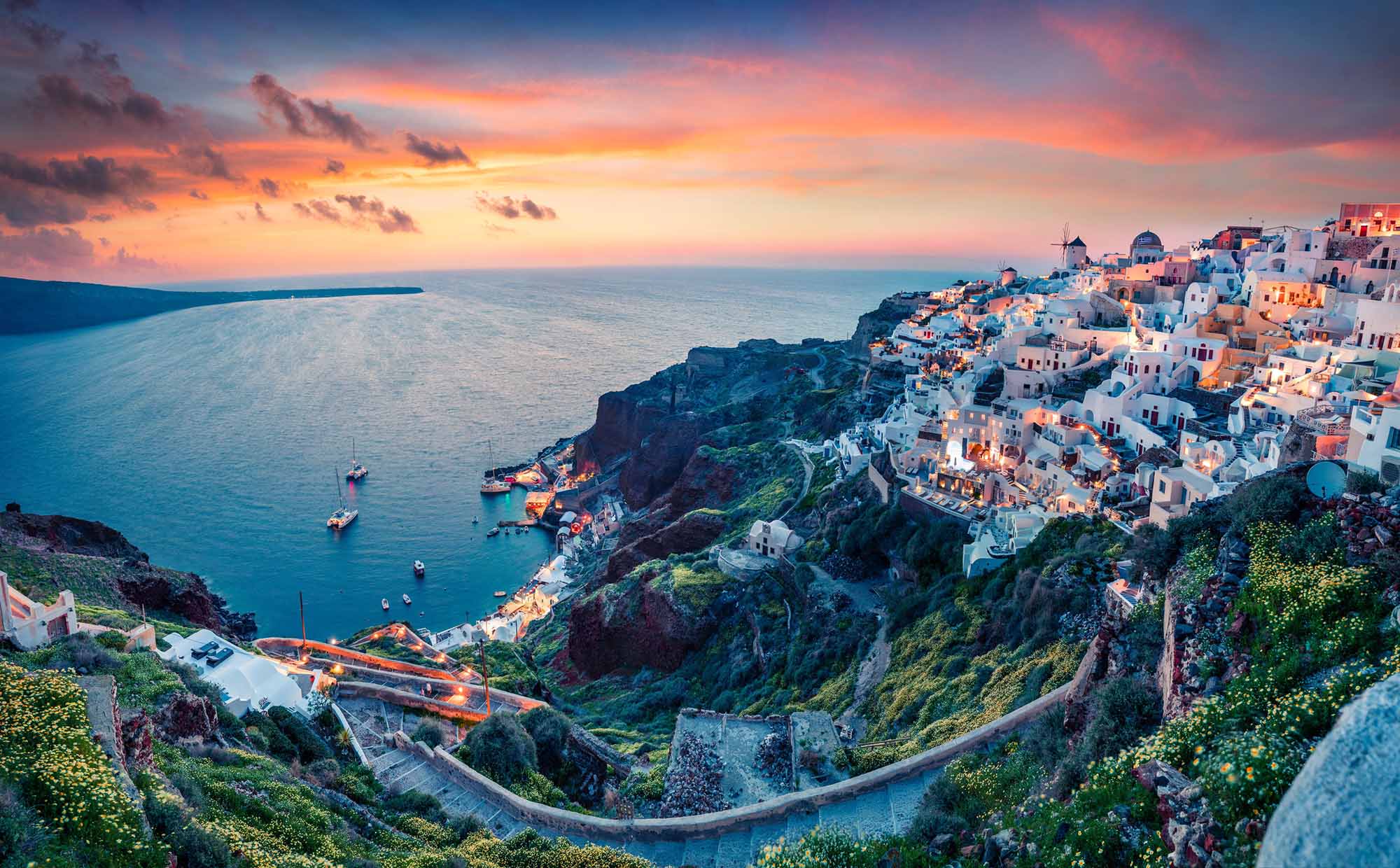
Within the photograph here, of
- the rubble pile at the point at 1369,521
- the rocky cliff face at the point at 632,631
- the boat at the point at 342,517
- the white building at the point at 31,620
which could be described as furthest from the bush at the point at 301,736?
the boat at the point at 342,517

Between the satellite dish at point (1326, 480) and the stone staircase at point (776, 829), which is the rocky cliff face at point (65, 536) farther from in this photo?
the satellite dish at point (1326, 480)

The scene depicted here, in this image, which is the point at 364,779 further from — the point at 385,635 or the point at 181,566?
the point at 181,566

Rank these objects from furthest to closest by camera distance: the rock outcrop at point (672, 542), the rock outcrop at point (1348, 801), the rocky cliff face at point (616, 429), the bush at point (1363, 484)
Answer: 1. the rocky cliff face at point (616, 429)
2. the rock outcrop at point (672, 542)
3. the bush at point (1363, 484)
4. the rock outcrop at point (1348, 801)

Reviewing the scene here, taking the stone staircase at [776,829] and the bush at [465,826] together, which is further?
the bush at [465,826]

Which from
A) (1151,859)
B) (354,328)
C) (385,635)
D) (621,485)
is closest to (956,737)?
(1151,859)

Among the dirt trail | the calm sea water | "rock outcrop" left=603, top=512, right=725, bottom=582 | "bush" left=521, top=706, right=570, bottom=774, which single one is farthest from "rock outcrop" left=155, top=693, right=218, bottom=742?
the calm sea water

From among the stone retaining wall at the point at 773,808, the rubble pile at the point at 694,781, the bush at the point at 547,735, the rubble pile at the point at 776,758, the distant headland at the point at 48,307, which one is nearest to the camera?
the stone retaining wall at the point at 773,808

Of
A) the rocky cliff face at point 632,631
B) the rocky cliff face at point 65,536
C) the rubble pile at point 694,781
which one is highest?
the rubble pile at point 694,781
